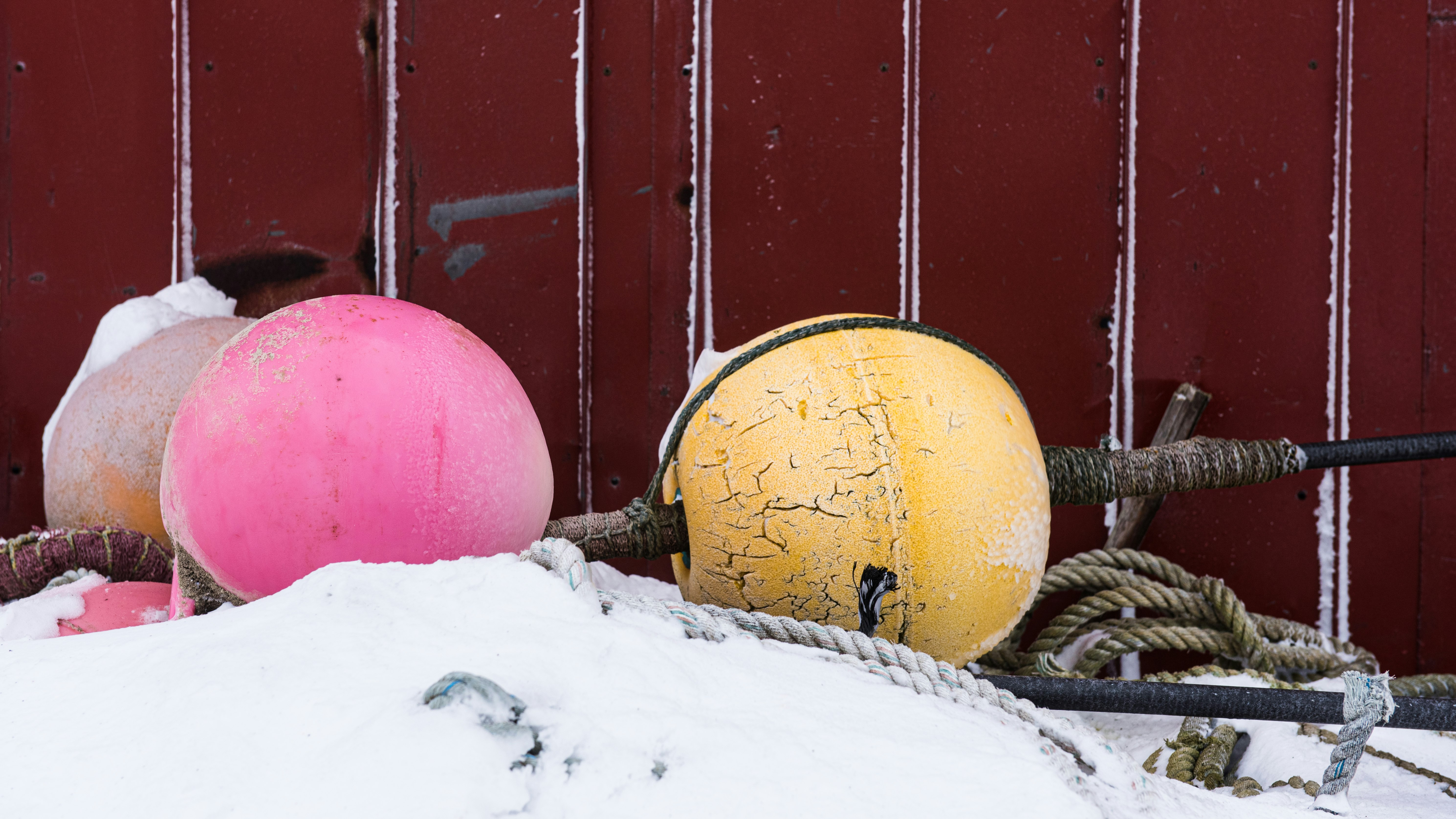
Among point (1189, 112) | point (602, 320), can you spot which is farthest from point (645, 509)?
point (1189, 112)

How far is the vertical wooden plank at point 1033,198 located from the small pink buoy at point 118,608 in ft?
5.16

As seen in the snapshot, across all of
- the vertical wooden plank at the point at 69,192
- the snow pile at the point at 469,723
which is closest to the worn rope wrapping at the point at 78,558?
the snow pile at the point at 469,723

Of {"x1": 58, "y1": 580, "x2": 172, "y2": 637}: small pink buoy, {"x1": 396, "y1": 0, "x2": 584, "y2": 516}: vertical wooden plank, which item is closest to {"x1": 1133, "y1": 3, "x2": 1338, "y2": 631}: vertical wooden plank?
{"x1": 396, "y1": 0, "x2": 584, "y2": 516}: vertical wooden plank

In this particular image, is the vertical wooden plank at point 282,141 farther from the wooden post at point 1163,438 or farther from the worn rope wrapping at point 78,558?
the wooden post at point 1163,438

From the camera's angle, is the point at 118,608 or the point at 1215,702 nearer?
the point at 1215,702

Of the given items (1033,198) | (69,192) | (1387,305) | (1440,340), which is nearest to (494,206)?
(69,192)

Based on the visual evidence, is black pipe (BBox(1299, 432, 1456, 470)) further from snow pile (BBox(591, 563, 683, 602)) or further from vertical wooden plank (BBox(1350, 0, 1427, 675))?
snow pile (BBox(591, 563, 683, 602))

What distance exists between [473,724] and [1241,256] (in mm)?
1960

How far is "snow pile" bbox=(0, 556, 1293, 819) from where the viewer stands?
0.67 metres

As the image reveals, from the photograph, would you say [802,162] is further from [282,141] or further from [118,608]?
[118,608]

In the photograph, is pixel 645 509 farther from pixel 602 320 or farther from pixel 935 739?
pixel 602 320

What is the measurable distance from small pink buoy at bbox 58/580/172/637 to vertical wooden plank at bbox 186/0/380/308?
2.66 feet

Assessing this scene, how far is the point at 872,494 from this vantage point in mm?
1107

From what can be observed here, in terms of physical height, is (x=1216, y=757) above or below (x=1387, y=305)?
below
